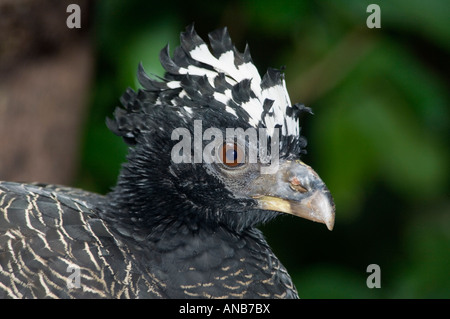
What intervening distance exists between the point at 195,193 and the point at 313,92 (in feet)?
7.22

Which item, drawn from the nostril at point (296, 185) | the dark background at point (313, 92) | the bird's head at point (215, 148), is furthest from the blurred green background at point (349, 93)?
the nostril at point (296, 185)

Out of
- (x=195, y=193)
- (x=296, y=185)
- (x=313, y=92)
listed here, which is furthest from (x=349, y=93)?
(x=195, y=193)

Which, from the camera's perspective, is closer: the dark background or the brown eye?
the brown eye

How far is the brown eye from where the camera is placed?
280 cm

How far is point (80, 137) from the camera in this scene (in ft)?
16.1

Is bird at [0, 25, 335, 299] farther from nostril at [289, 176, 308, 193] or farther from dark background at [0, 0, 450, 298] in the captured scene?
dark background at [0, 0, 450, 298]

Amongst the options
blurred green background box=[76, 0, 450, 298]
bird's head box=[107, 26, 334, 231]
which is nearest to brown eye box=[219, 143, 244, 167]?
bird's head box=[107, 26, 334, 231]

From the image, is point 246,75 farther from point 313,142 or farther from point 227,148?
point 313,142

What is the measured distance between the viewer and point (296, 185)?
9.12 feet

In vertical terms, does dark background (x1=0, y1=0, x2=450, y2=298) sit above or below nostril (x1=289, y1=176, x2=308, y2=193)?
above

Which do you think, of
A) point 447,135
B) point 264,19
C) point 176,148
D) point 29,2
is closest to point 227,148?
point 176,148

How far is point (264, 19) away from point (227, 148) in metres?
1.78

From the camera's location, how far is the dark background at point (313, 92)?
4.36 metres

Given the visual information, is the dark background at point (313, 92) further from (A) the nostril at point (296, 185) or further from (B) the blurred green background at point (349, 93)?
(A) the nostril at point (296, 185)
